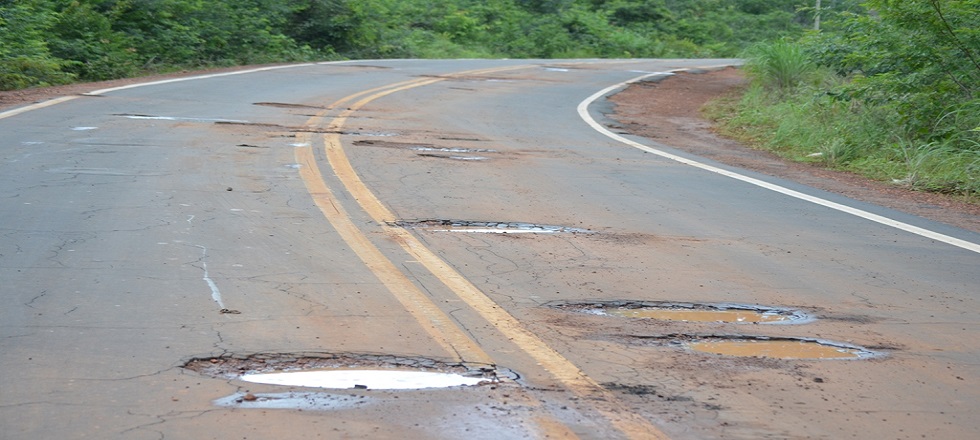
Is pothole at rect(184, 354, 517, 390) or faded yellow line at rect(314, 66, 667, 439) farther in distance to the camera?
pothole at rect(184, 354, 517, 390)

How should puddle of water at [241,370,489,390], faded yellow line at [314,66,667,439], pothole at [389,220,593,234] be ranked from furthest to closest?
A: pothole at [389,220,593,234]
puddle of water at [241,370,489,390]
faded yellow line at [314,66,667,439]

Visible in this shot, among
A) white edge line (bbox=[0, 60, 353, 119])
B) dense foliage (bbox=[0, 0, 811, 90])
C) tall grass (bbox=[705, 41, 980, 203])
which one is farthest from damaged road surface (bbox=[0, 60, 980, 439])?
dense foliage (bbox=[0, 0, 811, 90])

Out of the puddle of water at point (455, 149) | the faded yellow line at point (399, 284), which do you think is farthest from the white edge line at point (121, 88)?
the faded yellow line at point (399, 284)

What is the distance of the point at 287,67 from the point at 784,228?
1814 centimetres

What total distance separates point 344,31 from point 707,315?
89.5ft

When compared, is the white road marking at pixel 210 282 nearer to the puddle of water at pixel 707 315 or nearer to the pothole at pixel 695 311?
the pothole at pixel 695 311

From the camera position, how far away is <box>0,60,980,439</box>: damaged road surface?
4453 millimetres

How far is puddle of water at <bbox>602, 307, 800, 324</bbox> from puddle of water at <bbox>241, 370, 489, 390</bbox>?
154 centimetres

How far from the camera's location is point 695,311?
20.5ft

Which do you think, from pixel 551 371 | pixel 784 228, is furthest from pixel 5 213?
pixel 784 228

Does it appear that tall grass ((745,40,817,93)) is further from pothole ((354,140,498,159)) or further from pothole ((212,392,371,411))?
pothole ((212,392,371,411))

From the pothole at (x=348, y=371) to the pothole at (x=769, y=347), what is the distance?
3.79 ft

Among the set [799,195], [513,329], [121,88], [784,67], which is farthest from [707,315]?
[784,67]

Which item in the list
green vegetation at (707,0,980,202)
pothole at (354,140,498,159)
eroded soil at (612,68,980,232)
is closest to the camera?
eroded soil at (612,68,980,232)
